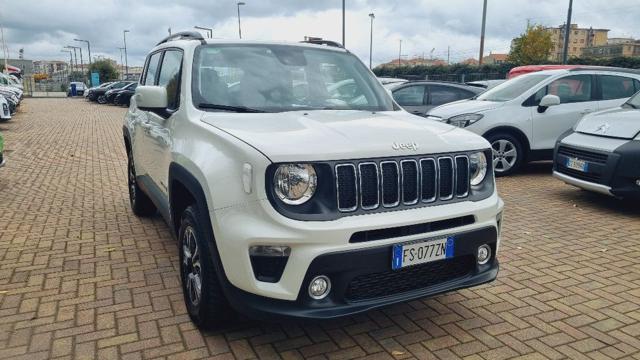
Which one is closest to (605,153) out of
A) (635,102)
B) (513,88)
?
(635,102)

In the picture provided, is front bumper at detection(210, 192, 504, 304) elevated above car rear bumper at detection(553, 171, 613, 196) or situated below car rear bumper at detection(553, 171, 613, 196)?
above

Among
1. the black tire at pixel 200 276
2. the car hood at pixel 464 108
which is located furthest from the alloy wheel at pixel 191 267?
the car hood at pixel 464 108

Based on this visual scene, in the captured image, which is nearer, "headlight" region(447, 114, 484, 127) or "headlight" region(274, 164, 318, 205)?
"headlight" region(274, 164, 318, 205)

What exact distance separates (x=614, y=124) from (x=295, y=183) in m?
5.05

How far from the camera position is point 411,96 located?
11141 millimetres

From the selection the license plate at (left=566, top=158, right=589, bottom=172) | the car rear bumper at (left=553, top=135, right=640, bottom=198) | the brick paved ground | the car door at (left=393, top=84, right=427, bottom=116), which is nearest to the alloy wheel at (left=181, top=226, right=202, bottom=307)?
the brick paved ground

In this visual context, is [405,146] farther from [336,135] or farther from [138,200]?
[138,200]

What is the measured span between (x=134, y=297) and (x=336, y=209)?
1953 mm

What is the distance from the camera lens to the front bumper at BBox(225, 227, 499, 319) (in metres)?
2.61

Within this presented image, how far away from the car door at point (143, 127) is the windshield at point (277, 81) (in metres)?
1.20

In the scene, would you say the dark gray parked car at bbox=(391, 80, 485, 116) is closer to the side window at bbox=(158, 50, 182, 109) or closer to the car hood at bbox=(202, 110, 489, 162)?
the side window at bbox=(158, 50, 182, 109)

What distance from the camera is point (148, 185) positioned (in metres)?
4.84

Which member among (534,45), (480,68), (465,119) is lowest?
(465,119)

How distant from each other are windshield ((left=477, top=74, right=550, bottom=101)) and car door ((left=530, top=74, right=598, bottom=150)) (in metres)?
0.27
